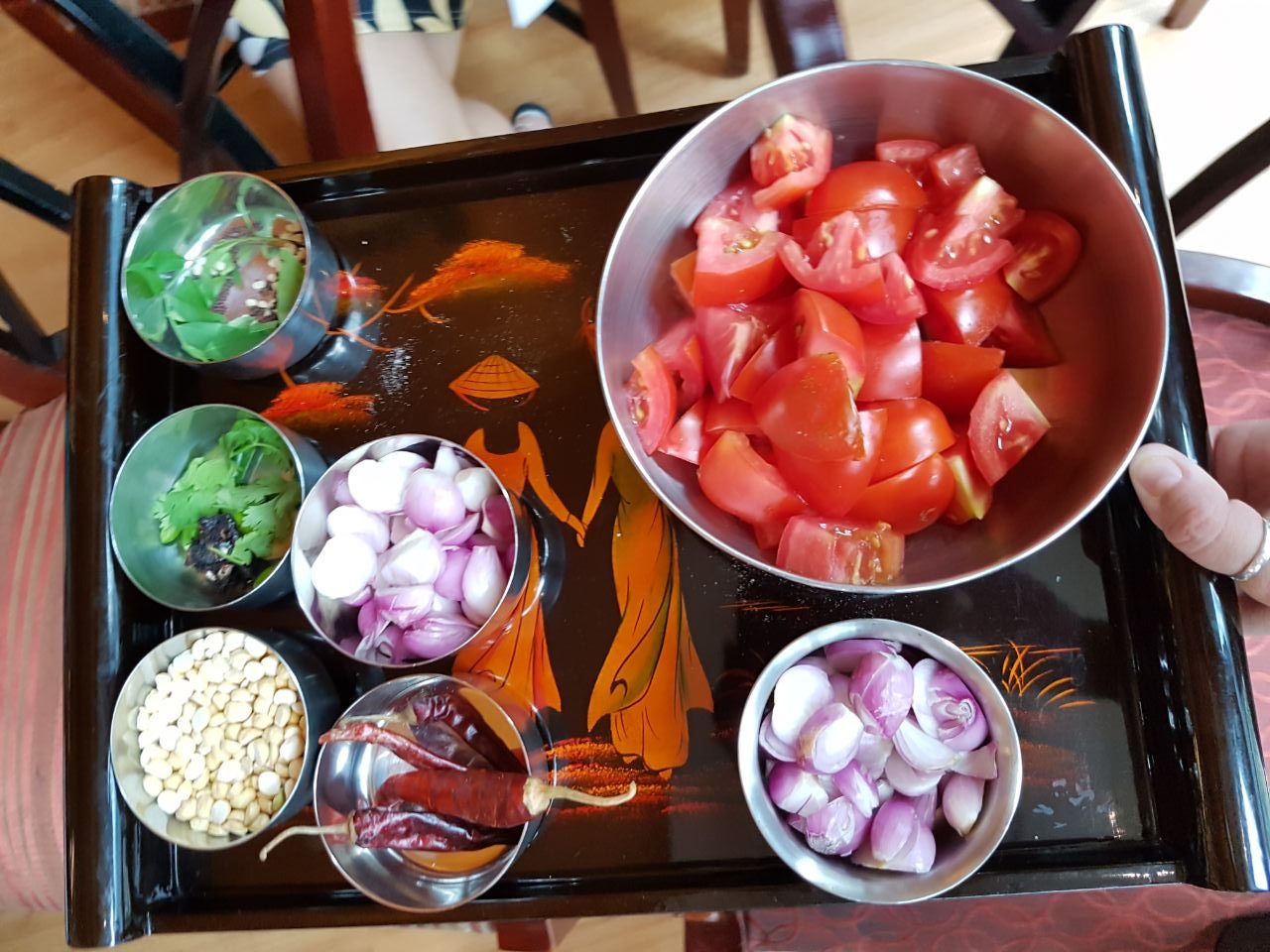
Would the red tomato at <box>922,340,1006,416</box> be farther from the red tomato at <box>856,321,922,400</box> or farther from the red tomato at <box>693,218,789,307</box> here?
the red tomato at <box>693,218,789,307</box>

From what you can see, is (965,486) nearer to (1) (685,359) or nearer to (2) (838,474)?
(2) (838,474)

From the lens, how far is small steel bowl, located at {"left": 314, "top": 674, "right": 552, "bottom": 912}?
2.74ft

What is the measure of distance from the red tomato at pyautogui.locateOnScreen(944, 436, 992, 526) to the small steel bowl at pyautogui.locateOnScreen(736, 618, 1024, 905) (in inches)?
5.1

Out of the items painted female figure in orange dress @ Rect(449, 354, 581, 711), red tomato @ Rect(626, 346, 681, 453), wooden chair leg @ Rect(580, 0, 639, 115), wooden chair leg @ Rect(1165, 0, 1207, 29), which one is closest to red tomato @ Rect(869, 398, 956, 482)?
red tomato @ Rect(626, 346, 681, 453)

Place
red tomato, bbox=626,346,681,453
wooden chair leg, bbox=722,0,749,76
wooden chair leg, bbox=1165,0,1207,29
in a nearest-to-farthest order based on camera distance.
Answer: red tomato, bbox=626,346,681,453
wooden chair leg, bbox=722,0,749,76
wooden chair leg, bbox=1165,0,1207,29

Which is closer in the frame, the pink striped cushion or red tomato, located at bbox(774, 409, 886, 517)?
red tomato, located at bbox(774, 409, 886, 517)

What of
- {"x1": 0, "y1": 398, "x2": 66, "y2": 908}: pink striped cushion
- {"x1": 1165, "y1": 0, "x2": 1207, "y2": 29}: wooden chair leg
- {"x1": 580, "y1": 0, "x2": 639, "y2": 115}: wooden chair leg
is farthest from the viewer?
{"x1": 1165, "y1": 0, "x2": 1207, "y2": 29}: wooden chair leg

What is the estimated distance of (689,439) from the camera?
86 cm

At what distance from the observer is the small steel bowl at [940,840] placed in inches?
29.3

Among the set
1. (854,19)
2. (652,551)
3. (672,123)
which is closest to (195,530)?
(652,551)

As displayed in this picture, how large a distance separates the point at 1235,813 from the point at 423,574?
79cm

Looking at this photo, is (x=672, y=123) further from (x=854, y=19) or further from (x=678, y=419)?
(x=854, y=19)

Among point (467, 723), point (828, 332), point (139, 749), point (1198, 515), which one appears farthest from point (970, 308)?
point (139, 749)

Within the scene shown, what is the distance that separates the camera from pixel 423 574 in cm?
87
